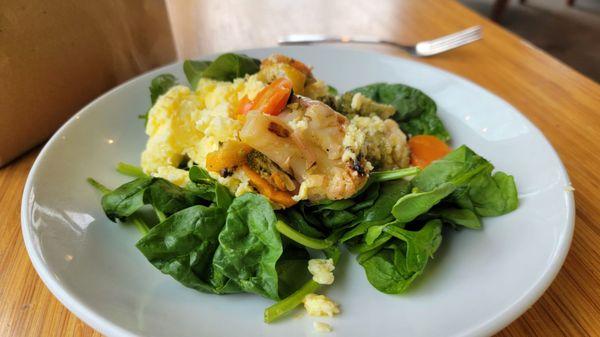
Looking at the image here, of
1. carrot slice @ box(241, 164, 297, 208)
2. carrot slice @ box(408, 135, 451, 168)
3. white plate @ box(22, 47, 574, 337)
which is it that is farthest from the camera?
carrot slice @ box(408, 135, 451, 168)

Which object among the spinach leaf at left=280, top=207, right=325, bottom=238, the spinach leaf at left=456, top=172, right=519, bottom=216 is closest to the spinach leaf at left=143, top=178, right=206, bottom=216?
the spinach leaf at left=280, top=207, right=325, bottom=238

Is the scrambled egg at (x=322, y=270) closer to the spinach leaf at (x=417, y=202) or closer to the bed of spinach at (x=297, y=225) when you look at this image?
the bed of spinach at (x=297, y=225)

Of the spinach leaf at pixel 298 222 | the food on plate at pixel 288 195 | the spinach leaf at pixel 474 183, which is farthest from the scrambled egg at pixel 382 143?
the spinach leaf at pixel 298 222

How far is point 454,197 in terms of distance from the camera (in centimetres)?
131

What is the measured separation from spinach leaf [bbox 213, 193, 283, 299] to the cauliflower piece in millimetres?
121

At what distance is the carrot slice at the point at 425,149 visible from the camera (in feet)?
5.00

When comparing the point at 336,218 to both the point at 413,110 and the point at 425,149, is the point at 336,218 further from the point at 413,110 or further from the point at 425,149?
the point at 413,110

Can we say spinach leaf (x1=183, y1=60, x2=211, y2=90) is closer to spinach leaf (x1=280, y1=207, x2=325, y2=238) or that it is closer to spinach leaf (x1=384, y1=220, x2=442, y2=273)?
spinach leaf (x1=280, y1=207, x2=325, y2=238)

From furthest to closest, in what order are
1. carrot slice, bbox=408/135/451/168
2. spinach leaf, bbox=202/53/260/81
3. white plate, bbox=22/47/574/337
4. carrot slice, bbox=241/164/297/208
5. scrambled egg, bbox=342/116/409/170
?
1. spinach leaf, bbox=202/53/260/81
2. carrot slice, bbox=408/135/451/168
3. scrambled egg, bbox=342/116/409/170
4. carrot slice, bbox=241/164/297/208
5. white plate, bbox=22/47/574/337

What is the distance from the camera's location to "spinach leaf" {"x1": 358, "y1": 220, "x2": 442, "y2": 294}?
1.12 meters

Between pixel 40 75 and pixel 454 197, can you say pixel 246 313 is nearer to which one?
pixel 454 197

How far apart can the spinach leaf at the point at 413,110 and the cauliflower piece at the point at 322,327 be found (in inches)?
34.1

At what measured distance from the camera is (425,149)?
5.12ft

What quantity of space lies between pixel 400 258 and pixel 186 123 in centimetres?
78
